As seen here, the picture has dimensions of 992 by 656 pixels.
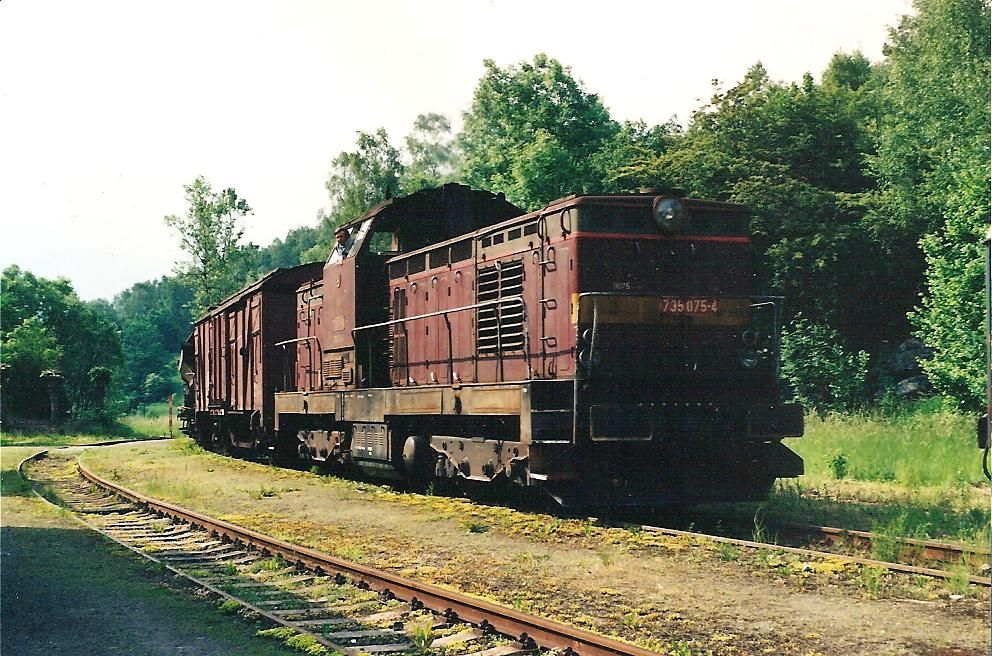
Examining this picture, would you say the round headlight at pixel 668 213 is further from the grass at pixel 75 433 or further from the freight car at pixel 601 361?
the grass at pixel 75 433

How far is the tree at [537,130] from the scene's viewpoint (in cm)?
3098

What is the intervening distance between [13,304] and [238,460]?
22360mm

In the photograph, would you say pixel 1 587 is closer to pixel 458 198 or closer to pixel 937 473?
pixel 458 198

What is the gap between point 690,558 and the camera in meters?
8.13

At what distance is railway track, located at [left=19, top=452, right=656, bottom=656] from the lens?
563cm

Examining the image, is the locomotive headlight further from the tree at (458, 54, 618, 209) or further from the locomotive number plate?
the tree at (458, 54, 618, 209)

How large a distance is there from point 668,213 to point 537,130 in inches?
845

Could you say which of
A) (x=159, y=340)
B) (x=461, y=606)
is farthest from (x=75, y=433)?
(x=159, y=340)

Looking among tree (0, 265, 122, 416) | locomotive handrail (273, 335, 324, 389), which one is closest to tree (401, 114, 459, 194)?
tree (0, 265, 122, 416)

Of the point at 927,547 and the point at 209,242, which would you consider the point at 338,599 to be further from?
the point at 209,242

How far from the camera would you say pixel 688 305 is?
33.4 ft

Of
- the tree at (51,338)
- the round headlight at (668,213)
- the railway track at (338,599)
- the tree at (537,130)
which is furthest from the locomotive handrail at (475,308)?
the tree at (51,338)

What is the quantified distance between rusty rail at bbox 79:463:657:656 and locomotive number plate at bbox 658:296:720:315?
4192 mm

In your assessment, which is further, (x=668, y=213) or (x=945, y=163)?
(x=945, y=163)
